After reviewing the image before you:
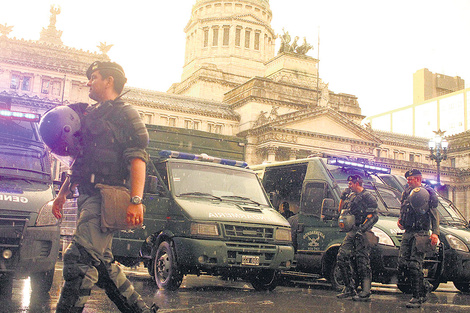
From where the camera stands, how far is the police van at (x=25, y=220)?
6074 millimetres

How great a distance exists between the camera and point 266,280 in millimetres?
8336

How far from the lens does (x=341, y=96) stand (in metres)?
57.1

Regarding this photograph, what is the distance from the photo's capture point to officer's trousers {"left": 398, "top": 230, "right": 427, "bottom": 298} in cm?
740

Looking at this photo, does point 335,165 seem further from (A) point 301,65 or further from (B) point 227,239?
(A) point 301,65

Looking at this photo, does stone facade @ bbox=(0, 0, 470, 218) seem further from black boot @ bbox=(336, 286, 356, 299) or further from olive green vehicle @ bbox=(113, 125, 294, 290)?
black boot @ bbox=(336, 286, 356, 299)

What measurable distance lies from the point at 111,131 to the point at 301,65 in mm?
58116

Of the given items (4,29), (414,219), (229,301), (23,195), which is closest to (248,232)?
(229,301)

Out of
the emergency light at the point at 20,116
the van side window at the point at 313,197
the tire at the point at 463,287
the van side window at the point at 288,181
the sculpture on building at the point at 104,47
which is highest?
the sculpture on building at the point at 104,47

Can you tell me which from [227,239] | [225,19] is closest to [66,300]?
[227,239]

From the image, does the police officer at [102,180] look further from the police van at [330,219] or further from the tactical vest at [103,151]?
the police van at [330,219]

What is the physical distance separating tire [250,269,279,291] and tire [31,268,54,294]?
3.21 metres

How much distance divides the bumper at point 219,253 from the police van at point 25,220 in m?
1.84

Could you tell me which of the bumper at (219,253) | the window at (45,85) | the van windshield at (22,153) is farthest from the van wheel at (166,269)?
the window at (45,85)

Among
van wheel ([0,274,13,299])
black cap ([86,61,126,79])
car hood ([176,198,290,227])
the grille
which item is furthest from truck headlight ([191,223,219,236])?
black cap ([86,61,126,79])
